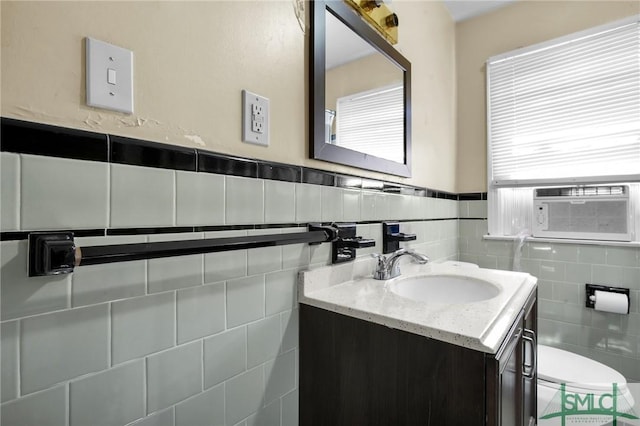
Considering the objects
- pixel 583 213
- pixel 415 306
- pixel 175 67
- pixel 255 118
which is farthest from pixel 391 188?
pixel 583 213

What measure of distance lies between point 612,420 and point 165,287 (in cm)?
149

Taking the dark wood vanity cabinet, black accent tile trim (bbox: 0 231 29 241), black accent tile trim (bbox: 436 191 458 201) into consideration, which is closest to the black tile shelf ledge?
black accent tile trim (bbox: 0 231 29 241)

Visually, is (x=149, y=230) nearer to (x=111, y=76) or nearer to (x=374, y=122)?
(x=111, y=76)

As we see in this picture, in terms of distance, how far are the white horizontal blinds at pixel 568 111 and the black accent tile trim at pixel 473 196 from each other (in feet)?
0.34

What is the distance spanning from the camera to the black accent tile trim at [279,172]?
0.78m

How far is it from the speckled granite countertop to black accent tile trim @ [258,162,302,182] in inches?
10.5

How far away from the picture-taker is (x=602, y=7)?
161 cm

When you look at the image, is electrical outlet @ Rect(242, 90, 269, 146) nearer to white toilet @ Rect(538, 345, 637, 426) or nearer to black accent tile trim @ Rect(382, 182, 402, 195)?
black accent tile trim @ Rect(382, 182, 402, 195)

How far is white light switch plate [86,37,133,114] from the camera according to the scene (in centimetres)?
51

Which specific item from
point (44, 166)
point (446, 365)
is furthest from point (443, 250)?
point (44, 166)

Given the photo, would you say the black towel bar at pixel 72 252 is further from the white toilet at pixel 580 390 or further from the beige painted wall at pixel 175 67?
the white toilet at pixel 580 390

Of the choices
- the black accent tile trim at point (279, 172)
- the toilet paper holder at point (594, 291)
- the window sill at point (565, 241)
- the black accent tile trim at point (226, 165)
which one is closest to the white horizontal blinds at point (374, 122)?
the black accent tile trim at point (279, 172)

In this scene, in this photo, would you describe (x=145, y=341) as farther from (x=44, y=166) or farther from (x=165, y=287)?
(x=44, y=166)

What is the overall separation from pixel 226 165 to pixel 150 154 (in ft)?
0.52
